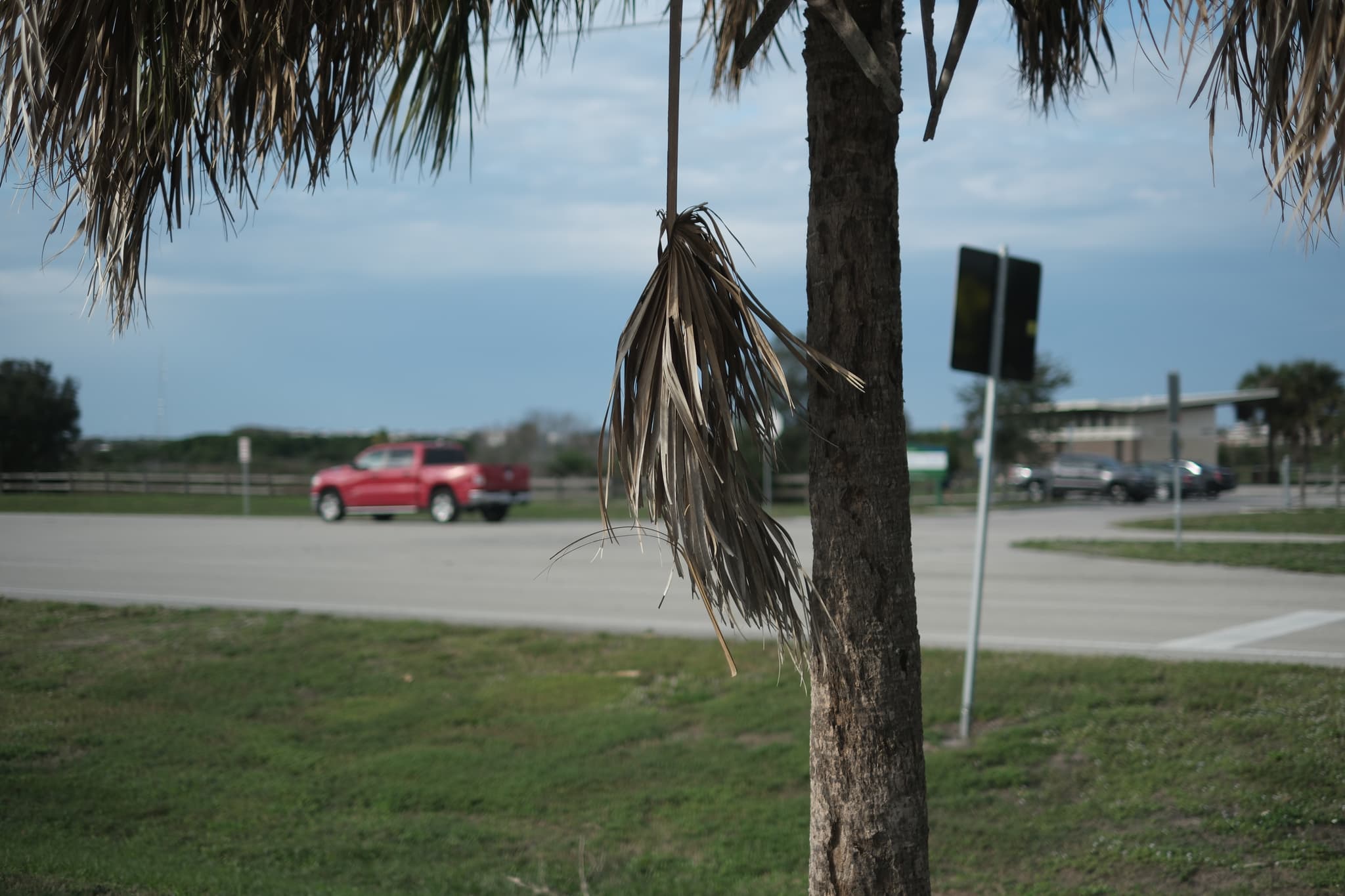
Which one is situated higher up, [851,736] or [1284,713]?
[851,736]

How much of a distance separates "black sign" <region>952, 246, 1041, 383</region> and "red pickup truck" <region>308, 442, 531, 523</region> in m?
20.3

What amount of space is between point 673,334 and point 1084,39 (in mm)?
2603

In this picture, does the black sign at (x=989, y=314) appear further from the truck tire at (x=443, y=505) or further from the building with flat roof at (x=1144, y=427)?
the building with flat roof at (x=1144, y=427)

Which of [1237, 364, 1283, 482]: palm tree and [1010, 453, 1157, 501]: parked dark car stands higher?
[1237, 364, 1283, 482]: palm tree

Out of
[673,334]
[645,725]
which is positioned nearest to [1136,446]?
[645,725]

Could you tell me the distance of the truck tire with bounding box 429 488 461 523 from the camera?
26.2 meters

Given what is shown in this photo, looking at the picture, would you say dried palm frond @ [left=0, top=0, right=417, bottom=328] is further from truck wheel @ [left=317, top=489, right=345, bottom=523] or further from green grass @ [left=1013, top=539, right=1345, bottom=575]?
truck wheel @ [left=317, top=489, right=345, bottom=523]

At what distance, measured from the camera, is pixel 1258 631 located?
8.95 metres

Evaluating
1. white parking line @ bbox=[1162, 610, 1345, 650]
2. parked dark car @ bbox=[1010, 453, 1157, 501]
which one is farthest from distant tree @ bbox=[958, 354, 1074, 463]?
white parking line @ bbox=[1162, 610, 1345, 650]

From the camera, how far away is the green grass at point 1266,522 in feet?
64.8

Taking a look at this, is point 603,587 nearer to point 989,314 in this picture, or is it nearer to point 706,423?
point 989,314

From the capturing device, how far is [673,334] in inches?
98.6

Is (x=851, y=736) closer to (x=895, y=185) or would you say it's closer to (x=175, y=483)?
(x=895, y=185)

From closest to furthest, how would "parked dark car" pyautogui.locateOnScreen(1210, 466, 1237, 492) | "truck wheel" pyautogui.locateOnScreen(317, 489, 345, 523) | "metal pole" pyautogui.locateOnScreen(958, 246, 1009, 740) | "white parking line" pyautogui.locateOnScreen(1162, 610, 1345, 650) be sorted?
"metal pole" pyautogui.locateOnScreen(958, 246, 1009, 740) → "white parking line" pyautogui.locateOnScreen(1162, 610, 1345, 650) → "truck wheel" pyautogui.locateOnScreen(317, 489, 345, 523) → "parked dark car" pyautogui.locateOnScreen(1210, 466, 1237, 492)
